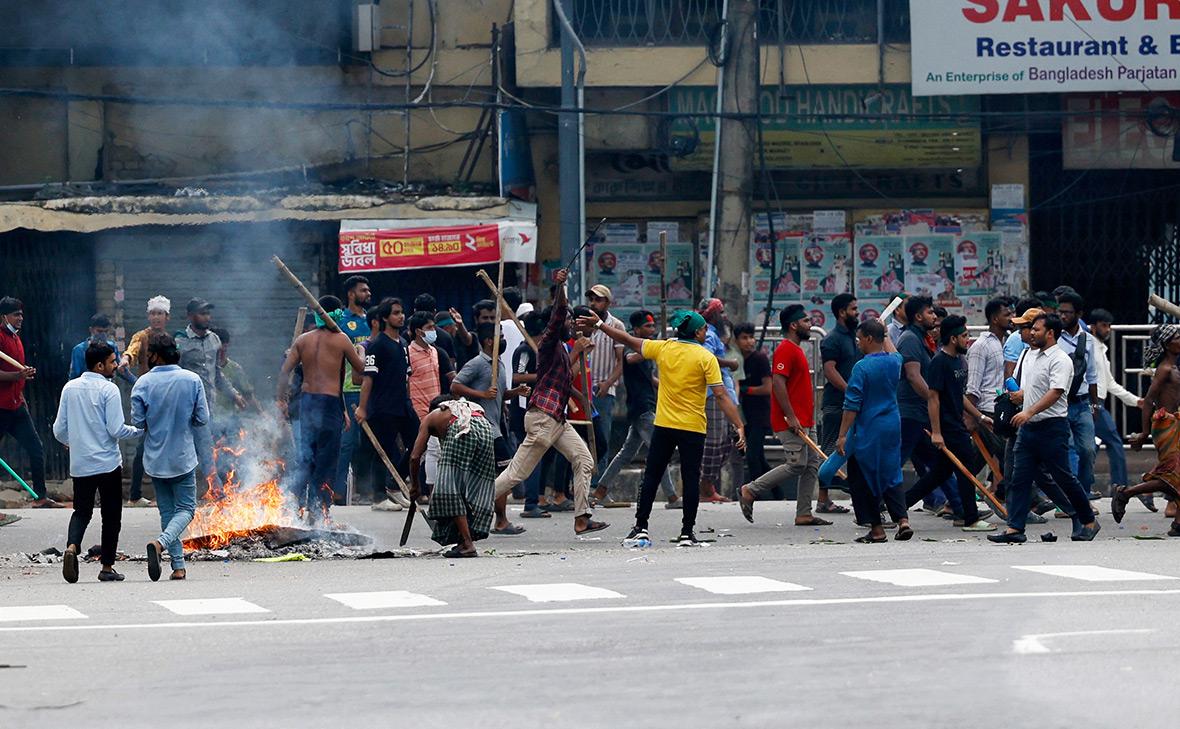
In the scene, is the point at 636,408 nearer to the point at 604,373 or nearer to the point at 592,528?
the point at 604,373

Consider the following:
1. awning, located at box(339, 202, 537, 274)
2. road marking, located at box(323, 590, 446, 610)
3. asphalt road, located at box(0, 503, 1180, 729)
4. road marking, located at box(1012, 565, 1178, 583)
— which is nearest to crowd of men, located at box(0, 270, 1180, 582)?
asphalt road, located at box(0, 503, 1180, 729)

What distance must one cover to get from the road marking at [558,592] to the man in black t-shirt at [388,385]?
4.32 meters

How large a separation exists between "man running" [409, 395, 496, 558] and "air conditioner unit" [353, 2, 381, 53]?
8625mm

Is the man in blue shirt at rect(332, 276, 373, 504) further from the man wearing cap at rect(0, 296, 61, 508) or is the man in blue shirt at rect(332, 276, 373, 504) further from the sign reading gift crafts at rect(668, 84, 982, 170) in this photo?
A: the sign reading gift crafts at rect(668, 84, 982, 170)

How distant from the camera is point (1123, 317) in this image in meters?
19.5

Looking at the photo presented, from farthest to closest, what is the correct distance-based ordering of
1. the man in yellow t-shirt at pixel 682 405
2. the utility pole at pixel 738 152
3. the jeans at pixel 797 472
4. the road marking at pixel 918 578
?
1. the utility pole at pixel 738 152
2. the jeans at pixel 797 472
3. the man in yellow t-shirt at pixel 682 405
4. the road marking at pixel 918 578

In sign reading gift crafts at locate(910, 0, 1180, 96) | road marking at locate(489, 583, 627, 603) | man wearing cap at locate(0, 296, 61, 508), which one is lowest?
road marking at locate(489, 583, 627, 603)

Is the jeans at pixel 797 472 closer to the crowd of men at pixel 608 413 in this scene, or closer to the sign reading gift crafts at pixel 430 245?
the crowd of men at pixel 608 413

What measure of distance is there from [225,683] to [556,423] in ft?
19.1

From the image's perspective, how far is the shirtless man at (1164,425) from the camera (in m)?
12.6

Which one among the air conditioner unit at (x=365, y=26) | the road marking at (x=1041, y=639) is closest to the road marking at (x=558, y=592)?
the road marking at (x=1041, y=639)

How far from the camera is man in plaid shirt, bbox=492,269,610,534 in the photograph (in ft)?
40.9

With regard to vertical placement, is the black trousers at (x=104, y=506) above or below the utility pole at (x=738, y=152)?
below

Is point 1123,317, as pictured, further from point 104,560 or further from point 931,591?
point 104,560
